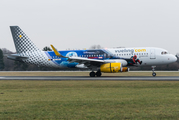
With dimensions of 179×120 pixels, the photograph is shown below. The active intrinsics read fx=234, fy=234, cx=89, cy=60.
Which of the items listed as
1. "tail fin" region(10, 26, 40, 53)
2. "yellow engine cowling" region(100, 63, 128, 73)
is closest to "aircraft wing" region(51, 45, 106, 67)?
"yellow engine cowling" region(100, 63, 128, 73)

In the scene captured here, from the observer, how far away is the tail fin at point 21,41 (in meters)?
36.1

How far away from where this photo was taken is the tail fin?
36094 millimetres

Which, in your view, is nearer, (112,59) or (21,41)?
(112,59)

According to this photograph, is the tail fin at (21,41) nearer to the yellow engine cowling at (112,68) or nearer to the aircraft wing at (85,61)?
the aircraft wing at (85,61)

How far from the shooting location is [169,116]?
8.24 meters

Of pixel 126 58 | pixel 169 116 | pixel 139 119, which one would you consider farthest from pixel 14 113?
pixel 126 58

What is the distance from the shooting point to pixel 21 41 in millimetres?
36250

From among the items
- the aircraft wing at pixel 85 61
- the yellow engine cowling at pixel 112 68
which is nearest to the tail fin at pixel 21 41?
the aircraft wing at pixel 85 61

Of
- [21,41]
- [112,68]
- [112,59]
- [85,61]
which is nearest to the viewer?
[112,68]

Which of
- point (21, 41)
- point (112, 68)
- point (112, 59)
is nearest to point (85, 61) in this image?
point (112, 59)

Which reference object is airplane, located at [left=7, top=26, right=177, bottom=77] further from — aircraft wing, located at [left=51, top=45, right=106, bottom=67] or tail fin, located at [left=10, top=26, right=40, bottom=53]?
tail fin, located at [left=10, top=26, right=40, bottom=53]

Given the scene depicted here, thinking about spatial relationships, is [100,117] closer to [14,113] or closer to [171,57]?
[14,113]

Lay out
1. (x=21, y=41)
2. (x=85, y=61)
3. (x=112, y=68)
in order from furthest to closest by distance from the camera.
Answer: (x=21, y=41), (x=85, y=61), (x=112, y=68)

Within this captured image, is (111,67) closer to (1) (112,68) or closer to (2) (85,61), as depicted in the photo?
(1) (112,68)
